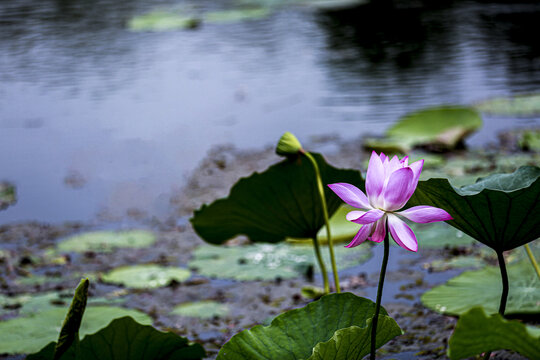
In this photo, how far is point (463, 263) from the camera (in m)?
1.79

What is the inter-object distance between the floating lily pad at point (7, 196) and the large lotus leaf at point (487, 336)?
2221 millimetres

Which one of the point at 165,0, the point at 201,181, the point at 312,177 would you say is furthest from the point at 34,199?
the point at 165,0

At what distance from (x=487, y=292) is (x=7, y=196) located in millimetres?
1964

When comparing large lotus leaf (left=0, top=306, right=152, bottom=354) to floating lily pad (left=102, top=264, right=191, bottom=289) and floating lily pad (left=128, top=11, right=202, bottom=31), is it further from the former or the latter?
floating lily pad (left=128, top=11, right=202, bottom=31)

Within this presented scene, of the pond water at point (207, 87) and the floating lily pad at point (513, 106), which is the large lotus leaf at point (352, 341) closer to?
the pond water at point (207, 87)

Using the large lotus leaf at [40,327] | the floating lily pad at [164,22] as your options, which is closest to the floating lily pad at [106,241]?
the large lotus leaf at [40,327]

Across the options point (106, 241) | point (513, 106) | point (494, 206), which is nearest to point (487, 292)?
point (494, 206)

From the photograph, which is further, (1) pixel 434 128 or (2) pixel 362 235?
(1) pixel 434 128

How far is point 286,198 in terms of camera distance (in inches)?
53.0

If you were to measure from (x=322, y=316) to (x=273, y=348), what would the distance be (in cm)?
8

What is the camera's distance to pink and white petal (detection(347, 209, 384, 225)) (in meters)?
0.70

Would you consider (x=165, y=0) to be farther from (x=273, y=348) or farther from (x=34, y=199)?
(x=273, y=348)

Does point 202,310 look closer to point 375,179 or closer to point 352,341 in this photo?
point 352,341

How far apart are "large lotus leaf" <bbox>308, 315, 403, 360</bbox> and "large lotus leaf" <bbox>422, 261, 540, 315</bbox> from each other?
2.00 feet
